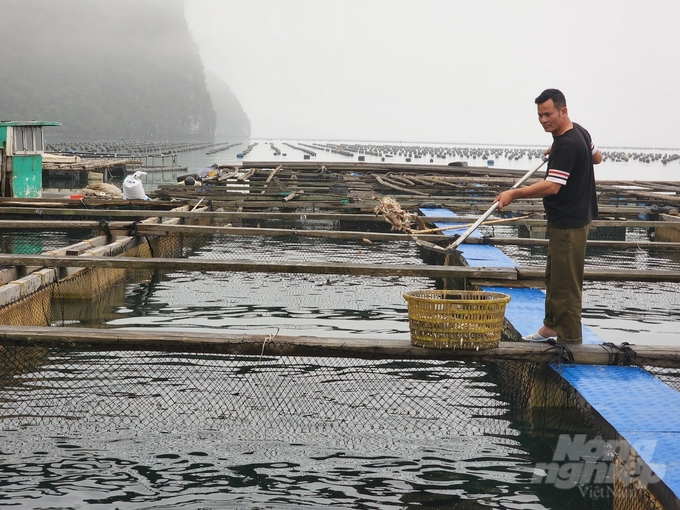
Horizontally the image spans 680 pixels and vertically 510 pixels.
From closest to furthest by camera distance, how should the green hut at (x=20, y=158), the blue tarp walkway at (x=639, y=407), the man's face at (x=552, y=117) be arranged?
the blue tarp walkway at (x=639, y=407) → the man's face at (x=552, y=117) → the green hut at (x=20, y=158)

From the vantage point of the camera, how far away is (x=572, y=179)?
5.72 metres

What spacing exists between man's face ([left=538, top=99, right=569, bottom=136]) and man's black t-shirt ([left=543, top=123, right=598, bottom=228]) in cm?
7

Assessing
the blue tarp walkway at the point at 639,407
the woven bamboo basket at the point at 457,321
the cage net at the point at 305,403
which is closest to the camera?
the blue tarp walkway at the point at 639,407

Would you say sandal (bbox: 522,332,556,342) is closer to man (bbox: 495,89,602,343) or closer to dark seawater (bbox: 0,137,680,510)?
man (bbox: 495,89,602,343)

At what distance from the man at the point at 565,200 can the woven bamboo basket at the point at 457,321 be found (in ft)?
1.69

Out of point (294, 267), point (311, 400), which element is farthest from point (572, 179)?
point (294, 267)

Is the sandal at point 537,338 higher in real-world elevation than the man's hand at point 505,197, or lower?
lower

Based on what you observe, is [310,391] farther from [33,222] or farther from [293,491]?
[33,222]

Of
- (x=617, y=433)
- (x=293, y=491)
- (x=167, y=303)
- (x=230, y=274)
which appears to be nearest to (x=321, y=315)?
(x=167, y=303)

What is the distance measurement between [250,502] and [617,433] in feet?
8.00

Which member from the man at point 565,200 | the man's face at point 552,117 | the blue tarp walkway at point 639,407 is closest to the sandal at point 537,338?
the man at point 565,200

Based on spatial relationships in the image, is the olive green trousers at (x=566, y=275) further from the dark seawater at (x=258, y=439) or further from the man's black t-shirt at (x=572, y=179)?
the dark seawater at (x=258, y=439)

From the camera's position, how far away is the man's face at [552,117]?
5.65 metres

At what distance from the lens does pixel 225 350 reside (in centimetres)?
592
